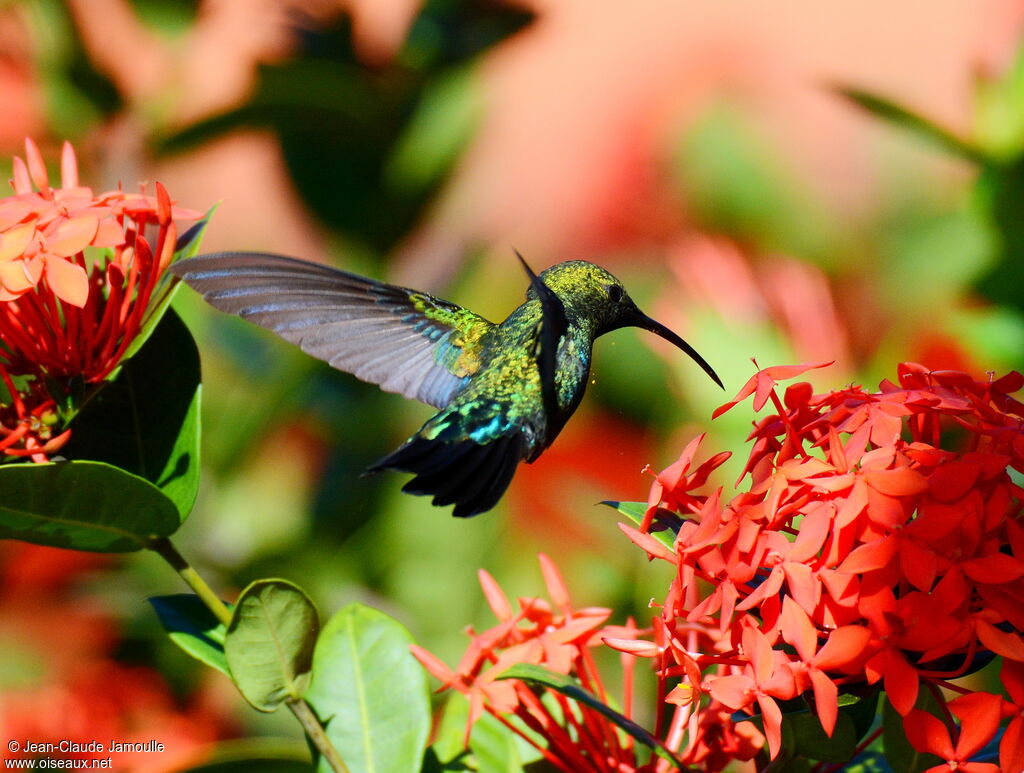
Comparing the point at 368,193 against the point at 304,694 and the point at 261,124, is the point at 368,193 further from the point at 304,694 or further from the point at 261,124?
the point at 304,694

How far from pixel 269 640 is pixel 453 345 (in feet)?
1.37

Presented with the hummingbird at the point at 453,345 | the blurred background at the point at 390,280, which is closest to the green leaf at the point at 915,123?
the blurred background at the point at 390,280

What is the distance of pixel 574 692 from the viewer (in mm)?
723

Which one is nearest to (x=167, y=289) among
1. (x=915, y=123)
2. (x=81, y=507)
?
(x=81, y=507)

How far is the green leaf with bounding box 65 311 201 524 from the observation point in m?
0.87

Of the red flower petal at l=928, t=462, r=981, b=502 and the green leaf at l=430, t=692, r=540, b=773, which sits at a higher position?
the red flower petal at l=928, t=462, r=981, b=502

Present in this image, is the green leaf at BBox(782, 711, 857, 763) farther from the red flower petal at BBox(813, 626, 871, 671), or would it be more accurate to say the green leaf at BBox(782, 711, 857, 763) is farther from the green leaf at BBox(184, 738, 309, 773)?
the green leaf at BBox(184, 738, 309, 773)

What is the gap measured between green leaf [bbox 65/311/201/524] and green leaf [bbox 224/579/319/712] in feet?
0.37

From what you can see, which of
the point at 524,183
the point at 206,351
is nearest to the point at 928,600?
the point at 206,351

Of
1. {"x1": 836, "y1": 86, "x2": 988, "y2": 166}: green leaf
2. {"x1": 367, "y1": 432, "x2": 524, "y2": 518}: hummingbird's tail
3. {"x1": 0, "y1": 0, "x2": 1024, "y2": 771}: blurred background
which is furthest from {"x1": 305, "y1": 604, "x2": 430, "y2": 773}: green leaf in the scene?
{"x1": 836, "y1": 86, "x2": 988, "y2": 166}: green leaf

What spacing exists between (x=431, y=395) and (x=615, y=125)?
7.31ft

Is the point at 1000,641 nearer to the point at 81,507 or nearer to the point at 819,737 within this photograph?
the point at 819,737

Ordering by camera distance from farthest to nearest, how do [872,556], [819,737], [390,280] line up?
[390,280] < [819,737] < [872,556]

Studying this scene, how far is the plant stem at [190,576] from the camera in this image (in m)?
0.82
